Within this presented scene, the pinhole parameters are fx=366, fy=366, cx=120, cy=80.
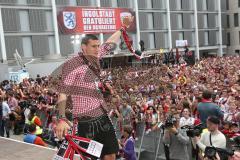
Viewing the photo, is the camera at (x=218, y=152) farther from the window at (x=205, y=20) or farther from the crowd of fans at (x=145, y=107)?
the window at (x=205, y=20)

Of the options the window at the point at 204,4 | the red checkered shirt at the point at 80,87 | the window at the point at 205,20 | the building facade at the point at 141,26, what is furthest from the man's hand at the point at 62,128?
the window at the point at 204,4

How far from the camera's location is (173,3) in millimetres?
59000

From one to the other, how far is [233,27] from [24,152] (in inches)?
2559

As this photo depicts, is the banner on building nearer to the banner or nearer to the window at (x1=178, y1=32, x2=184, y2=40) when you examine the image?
the window at (x1=178, y1=32, x2=184, y2=40)

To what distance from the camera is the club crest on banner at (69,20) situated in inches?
1678

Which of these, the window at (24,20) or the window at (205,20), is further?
the window at (205,20)

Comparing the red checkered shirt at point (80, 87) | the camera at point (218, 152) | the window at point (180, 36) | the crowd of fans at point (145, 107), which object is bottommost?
the crowd of fans at point (145, 107)

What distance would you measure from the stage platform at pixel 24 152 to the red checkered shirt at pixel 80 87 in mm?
3000

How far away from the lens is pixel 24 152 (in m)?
7.73

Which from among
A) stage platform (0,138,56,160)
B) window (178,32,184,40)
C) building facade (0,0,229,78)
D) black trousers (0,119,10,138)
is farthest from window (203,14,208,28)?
stage platform (0,138,56,160)

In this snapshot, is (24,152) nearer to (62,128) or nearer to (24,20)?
(62,128)

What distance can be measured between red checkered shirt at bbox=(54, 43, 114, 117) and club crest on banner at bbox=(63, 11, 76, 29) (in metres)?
39.1

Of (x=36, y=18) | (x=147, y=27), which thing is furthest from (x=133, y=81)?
(x=147, y=27)

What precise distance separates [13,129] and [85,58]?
12061mm
